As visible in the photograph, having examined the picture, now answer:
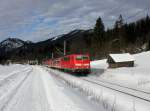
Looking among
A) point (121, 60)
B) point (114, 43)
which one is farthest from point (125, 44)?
point (121, 60)

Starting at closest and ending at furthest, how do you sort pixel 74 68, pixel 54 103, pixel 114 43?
pixel 54 103 < pixel 74 68 < pixel 114 43

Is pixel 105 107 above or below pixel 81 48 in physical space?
below

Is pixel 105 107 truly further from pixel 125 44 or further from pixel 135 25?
pixel 135 25

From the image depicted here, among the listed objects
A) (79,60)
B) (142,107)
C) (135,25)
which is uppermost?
(135,25)

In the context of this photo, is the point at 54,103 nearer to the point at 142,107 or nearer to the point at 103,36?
the point at 142,107

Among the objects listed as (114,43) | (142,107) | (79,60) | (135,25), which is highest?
(135,25)

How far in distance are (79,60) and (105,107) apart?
2539cm

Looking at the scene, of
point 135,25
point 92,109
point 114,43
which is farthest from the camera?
point 135,25

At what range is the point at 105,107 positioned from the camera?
1110 cm

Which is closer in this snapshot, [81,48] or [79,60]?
[79,60]

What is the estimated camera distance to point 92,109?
35.0 feet

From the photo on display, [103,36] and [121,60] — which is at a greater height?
[103,36]

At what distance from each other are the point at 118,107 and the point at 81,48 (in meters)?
118

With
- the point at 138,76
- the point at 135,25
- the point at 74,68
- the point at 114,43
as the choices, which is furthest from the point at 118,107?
the point at 135,25
